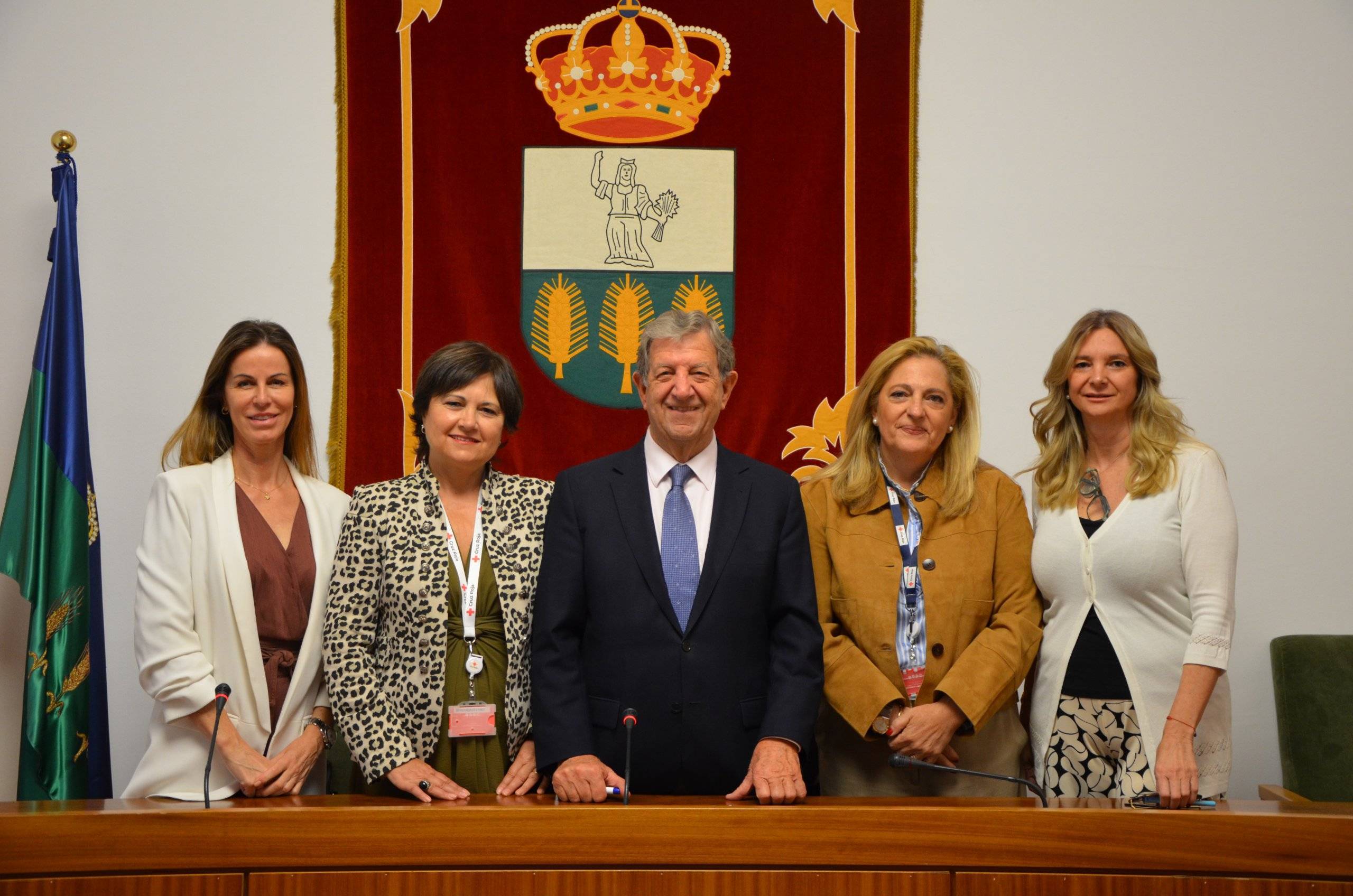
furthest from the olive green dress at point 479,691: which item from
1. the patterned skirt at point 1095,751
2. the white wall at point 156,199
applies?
the white wall at point 156,199

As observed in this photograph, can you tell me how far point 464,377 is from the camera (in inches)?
95.1

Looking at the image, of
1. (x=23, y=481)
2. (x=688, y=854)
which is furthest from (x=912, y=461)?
(x=23, y=481)

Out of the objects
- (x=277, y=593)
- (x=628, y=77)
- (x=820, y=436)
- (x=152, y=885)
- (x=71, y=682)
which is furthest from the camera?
(x=628, y=77)

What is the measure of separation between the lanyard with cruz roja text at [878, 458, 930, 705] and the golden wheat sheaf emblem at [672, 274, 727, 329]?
1360 millimetres

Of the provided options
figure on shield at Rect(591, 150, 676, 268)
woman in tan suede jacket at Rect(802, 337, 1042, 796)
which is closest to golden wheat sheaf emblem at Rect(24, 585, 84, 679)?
figure on shield at Rect(591, 150, 676, 268)

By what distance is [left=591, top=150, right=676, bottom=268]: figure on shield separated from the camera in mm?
3756

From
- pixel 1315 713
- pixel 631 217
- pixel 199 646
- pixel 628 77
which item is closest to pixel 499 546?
pixel 199 646

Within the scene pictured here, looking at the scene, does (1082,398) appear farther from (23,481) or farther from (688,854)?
(23,481)

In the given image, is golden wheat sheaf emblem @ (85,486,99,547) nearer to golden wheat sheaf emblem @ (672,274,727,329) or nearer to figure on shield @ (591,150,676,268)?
figure on shield @ (591,150,676,268)

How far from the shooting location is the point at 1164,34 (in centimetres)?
381

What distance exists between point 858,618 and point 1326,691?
189 centimetres

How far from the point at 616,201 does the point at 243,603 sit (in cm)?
194

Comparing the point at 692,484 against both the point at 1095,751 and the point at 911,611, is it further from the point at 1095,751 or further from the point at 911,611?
the point at 1095,751

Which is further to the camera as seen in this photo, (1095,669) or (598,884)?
(1095,669)
